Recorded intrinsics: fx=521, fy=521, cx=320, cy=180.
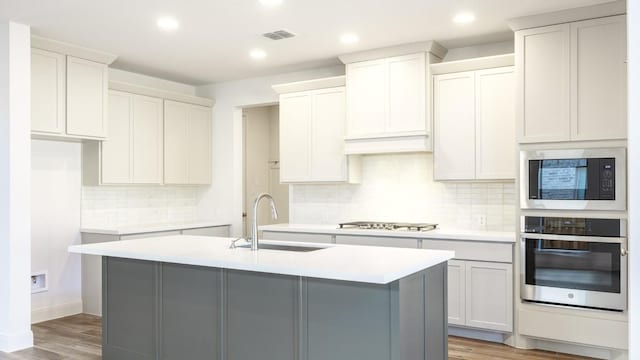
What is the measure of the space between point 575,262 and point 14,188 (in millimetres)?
4359

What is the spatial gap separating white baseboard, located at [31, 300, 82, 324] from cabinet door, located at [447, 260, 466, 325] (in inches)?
146

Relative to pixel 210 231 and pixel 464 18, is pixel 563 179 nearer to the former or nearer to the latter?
pixel 464 18

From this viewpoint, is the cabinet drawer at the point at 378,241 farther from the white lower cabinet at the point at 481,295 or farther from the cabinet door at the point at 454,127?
the cabinet door at the point at 454,127

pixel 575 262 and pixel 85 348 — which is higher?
pixel 575 262

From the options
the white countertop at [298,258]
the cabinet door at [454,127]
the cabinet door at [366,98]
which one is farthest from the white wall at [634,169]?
the cabinet door at [366,98]

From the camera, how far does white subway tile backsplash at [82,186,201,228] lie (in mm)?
5539

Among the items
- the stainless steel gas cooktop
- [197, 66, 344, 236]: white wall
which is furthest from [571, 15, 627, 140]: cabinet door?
[197, 66, 344, 236]: white wall

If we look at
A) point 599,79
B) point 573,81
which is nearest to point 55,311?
point 573,81

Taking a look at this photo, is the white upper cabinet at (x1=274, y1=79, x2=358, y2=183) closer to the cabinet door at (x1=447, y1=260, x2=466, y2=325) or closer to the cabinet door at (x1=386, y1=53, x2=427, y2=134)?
the cabinet door at (x1=386, y1=53, x2=427, y2=134)

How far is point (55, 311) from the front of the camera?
16.8ft

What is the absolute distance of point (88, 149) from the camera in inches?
212

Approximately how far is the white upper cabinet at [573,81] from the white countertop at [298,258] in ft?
5.21

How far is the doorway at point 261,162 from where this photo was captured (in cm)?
736

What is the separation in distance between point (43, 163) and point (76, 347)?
189cm
